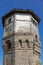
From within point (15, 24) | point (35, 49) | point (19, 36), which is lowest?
point (35, 49)

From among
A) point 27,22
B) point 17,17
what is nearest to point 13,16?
point 17,17

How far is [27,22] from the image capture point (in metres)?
22.9

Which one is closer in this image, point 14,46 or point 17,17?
point 14,46

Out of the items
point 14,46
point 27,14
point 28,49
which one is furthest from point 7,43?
point 27,14

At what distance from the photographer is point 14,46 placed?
21328 mm

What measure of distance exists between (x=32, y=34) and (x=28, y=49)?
6.77 feet

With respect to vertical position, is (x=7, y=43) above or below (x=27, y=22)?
below

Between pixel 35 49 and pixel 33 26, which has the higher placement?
pixel 33 26

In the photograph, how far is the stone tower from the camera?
2067cm

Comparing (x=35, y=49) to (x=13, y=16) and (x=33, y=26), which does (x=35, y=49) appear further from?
(x=13, y=16)

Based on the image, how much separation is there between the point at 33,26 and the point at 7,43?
3962 mm

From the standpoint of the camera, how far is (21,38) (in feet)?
71.4

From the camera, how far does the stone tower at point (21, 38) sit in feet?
67.8

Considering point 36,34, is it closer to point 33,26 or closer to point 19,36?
point 33,26
